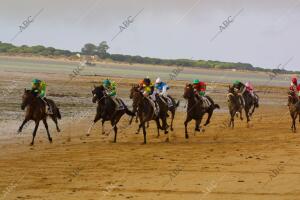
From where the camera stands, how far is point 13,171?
14742 mm

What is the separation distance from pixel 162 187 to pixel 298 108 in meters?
15.8

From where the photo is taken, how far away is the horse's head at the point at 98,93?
890 inches

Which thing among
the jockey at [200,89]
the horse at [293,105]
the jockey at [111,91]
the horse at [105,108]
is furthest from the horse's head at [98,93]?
the horse at [293,105]

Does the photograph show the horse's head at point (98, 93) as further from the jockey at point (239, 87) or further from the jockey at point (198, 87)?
the jockey at point (239, 87)

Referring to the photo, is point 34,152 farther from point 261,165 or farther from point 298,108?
point 298,108

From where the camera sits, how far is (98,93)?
22797 mm

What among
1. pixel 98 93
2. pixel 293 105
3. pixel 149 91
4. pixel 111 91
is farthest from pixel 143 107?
pixel 293 105

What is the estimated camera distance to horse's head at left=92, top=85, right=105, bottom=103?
22.6 m

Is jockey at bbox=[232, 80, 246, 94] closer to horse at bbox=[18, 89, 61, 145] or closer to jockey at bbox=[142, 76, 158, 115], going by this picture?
jockey at bbox=[142, 76, 158, 115]

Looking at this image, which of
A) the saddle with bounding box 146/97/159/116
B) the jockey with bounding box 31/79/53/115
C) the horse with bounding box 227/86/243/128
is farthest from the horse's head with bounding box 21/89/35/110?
the horse with bounding box 227/86/243/128

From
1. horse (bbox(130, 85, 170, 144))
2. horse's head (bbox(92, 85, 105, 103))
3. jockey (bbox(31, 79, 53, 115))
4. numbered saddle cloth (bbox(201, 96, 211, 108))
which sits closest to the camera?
jockey (bbox(31, 79, 53, 115))

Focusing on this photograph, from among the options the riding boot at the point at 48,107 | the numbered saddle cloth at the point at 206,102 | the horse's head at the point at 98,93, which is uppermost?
the horse's head at the point at 98,93

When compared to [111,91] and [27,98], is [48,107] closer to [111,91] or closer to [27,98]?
[27,98]

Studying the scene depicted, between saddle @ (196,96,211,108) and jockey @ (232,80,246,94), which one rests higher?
jockey @ (232,80,246,94)
